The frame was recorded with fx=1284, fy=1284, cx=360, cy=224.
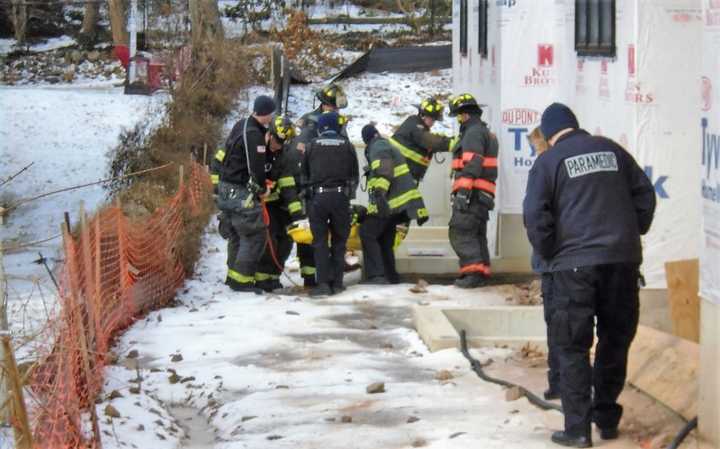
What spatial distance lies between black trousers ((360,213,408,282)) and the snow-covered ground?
9577mm

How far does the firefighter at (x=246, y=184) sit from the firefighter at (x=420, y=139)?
1.66 m

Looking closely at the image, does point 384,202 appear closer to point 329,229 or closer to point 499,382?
point 329,229

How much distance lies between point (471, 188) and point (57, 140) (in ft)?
60.6

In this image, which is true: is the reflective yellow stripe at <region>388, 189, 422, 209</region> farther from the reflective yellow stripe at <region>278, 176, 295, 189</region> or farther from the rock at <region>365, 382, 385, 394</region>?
the rock at <region>365, 382, 385, 394</region>

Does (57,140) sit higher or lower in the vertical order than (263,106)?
lower

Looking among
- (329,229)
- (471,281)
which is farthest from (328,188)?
(471,281)

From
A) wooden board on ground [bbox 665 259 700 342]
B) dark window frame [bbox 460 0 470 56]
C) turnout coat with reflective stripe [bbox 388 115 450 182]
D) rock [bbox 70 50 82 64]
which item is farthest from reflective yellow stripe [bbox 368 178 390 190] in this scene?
rock [bbox 70 50 82 64]

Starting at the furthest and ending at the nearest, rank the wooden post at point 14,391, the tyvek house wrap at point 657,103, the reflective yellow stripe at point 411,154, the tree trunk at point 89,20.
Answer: the tree trunk at point 89,20
the reflective yellow stripe at point 411,154
the tyvek house wrap at point 657,103
the wooden post at point 14,391

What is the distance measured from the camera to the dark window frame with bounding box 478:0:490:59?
49.4 ft

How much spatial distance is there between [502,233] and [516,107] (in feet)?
4.84

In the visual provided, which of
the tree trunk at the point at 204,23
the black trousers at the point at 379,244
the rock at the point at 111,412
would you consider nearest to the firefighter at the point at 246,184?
the black trousers at the point at 379,244

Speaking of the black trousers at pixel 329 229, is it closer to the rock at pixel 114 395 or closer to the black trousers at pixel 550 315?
the rock at pixel 114 395

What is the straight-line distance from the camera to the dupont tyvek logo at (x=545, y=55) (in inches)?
525

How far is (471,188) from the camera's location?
1291 cm
